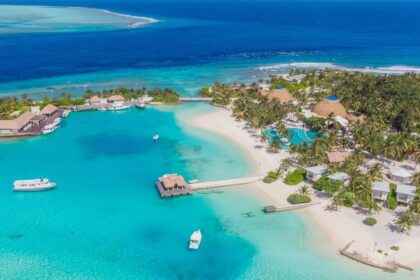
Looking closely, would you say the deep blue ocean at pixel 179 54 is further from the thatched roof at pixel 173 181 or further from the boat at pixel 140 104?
the thatched roof at pixel 173 181

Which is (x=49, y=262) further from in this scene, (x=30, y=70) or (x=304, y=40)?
(x=304, y=40)

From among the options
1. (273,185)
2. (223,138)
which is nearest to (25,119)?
(223,138)

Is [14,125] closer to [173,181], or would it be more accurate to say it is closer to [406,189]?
[173,181]

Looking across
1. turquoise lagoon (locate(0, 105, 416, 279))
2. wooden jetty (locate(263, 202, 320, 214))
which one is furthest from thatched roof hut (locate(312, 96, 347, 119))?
wooden jetty (locate(263, 202, 320, 214))

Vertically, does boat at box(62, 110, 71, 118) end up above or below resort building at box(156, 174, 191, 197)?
above

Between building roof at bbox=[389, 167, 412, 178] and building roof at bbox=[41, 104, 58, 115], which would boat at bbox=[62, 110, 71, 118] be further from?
building roof at bbox=[389, 167, 412, 178]

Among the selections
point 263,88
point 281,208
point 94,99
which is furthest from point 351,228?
point 94,99
